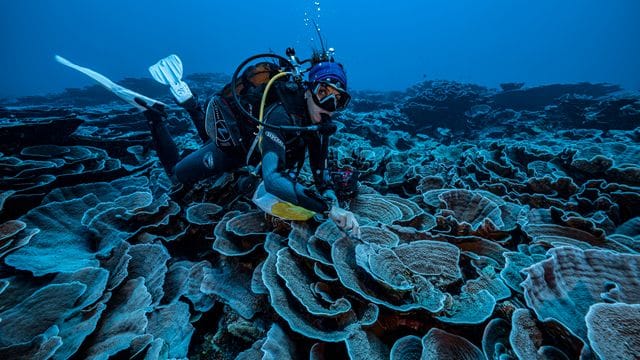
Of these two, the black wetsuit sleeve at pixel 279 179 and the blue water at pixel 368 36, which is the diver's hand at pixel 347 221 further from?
the blue water at pixel 368 36

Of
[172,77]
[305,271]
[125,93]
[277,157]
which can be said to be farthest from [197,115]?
[305,271]

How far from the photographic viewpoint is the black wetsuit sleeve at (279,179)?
2.27 meters

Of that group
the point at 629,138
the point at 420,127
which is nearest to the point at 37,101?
the point at 420,127

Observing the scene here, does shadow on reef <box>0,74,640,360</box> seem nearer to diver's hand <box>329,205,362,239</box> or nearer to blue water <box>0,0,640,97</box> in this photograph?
diver's hand <box>329,205,362,239</box>

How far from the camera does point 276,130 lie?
8.66 ft

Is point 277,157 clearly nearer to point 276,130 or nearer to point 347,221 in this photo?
point 276,130

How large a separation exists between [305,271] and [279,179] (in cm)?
82

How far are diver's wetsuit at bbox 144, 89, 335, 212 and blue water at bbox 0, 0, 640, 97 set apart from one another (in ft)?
274

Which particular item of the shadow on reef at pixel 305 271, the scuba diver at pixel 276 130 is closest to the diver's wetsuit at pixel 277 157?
the scuba diver at pixel 276 130

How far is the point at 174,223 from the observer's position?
3.12m

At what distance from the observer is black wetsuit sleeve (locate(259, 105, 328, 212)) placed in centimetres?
227

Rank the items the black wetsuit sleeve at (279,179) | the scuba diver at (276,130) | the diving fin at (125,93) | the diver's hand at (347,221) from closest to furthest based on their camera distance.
→ 1. the diver's hand at (347,221)
2. the black wetsuit sleeve at (279,179)
3. the scuba diver at (276,130)
4. the diving fin at (125,93)

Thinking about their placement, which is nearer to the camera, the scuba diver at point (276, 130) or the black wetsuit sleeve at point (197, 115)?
the scuba diver at point (276, 130)

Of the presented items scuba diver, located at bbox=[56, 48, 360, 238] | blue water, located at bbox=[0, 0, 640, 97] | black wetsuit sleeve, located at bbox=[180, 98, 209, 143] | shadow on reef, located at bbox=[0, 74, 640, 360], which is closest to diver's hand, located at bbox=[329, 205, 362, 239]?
scuba diver, located at bbox=[56, 48, 360, 238]
